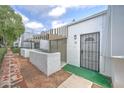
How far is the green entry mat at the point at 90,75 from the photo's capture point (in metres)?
2.43

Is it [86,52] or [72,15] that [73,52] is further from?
[72,15]

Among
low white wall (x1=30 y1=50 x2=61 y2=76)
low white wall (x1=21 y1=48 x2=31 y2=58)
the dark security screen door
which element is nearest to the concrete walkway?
low white wall (x1=30 y1=50 x2=61 y2=76)

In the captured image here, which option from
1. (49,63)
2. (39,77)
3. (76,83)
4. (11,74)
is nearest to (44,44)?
(49,63)

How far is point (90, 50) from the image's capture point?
3.19 meters

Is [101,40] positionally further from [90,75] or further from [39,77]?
[39,77]

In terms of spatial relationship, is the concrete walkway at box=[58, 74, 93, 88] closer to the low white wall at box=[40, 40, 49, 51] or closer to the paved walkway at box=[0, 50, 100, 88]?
the paved walkway at box=[0, 50, 100, 88]

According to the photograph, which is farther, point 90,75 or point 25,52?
point 25,52

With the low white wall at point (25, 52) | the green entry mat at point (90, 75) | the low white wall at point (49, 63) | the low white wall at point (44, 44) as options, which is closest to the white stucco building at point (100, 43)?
the green entry mat at point (90, 75)

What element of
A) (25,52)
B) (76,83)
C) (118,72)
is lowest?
(76,83)

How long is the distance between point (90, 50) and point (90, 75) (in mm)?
768

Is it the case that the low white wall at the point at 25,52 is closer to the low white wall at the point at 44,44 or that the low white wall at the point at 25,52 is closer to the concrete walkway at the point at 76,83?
the low white wall at the point at 44,44
